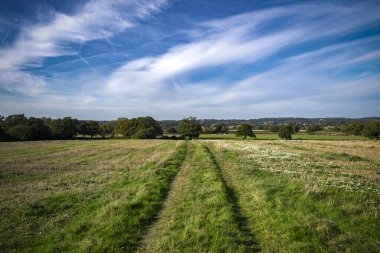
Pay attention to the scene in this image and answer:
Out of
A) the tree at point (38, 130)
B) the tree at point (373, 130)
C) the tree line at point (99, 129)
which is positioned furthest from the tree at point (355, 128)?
the tree at point (38, 130)

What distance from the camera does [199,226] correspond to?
9.63 metres

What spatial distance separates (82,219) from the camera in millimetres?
10508

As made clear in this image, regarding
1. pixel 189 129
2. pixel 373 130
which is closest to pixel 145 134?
pixel 189 129

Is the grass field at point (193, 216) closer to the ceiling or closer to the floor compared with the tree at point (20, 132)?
closer to the floor

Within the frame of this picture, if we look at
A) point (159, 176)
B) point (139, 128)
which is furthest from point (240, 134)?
point (159, 176)

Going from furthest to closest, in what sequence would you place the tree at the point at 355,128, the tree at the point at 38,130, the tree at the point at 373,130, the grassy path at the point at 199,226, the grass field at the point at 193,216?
the tree at the point at 355,128
the tree at the point at 373,130
the tree at the point at 38,130
the grass field at the point at 193,216
the grassy path at the point at 199,226

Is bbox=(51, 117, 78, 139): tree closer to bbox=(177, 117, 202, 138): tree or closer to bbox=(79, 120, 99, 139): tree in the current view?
bbox=(79, 120, 99, 139): tree

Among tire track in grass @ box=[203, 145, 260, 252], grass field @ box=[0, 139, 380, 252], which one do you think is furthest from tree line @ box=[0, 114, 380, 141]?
tire track in grass @ box=[203, 145, 260, 252]

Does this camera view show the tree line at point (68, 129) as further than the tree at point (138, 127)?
No

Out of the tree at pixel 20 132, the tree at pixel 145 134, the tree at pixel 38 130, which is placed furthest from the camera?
the tree at pixel 145 134

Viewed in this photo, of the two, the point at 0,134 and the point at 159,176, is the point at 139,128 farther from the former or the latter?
the point at 159,176

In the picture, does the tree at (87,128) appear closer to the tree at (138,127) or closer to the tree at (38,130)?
the tree at (138,127)

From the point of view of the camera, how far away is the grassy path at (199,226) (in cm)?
809

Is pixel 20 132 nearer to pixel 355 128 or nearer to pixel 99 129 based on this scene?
pixel 99 129
